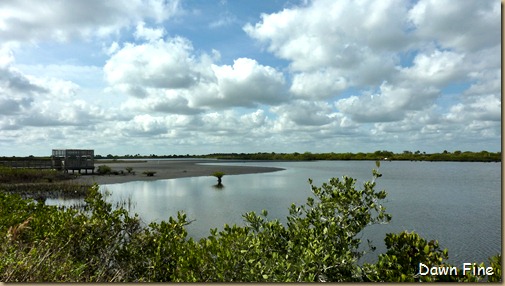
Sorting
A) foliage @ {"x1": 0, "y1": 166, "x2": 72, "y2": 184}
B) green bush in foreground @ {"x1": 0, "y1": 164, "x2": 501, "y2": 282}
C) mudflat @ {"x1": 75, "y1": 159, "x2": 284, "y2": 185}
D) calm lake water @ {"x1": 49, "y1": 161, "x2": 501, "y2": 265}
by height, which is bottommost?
calm lake water @ {"x1": 49, "y1": 161, "x2": 501, "y2": 265}

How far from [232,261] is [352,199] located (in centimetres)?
238

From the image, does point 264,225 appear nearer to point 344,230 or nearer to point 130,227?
point 344,230

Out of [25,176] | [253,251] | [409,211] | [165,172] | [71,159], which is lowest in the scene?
[409,211]

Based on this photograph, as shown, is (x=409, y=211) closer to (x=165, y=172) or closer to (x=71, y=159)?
(x=71, y=159)

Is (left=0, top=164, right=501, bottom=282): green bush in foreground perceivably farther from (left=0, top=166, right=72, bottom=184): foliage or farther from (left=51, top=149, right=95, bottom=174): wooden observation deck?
(left=51, top=149, right=95, bottom=174): wooden observation deck

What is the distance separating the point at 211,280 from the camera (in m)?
6.01

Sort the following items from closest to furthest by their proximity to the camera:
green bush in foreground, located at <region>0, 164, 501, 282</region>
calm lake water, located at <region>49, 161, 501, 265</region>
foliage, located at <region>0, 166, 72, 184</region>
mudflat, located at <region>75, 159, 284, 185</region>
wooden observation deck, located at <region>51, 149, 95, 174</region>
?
green bush in foreground, located at <region>0, 164, 501, 282</region>
calm lake water, located at <region>49, 161, 501, 265</region>
foliage, located at <region>0, 166, 72, 184</region>
mudflat, located at <region>75, 159, 284, 185</region>
wooden observation deck, located at <region>51, 149, 95, 174</region>

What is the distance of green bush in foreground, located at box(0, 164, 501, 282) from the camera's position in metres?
5.43

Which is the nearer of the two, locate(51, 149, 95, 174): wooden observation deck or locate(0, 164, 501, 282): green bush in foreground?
locate(0, 164, 501, 282): green bush in foreground

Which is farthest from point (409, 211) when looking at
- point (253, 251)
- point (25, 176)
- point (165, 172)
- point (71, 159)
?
point (165, 172)

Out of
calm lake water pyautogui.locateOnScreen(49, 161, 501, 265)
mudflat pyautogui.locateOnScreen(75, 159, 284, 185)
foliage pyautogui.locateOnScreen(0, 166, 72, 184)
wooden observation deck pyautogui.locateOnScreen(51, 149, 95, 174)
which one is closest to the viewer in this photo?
calm lake water pyautogui.locateOnScreen(49, 161, 501, 265)

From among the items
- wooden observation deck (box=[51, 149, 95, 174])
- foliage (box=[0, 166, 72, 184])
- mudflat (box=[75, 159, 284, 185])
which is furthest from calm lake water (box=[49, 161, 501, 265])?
wooden observation deck (box=[51, 149, 95, 174])

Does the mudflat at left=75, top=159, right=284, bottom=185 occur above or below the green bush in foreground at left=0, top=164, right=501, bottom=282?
below

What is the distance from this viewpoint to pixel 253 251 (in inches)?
227
